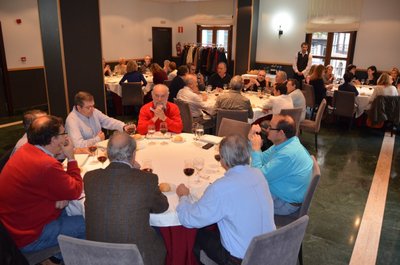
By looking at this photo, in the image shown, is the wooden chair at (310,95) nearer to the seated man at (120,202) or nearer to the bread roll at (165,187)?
the bread roll at (165,187)

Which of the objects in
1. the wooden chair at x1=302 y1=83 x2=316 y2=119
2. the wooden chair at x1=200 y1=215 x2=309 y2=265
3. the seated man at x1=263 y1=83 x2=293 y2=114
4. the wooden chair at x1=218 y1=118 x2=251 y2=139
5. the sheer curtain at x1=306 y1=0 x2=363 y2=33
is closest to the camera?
the wooden chair at x1=200 y1=215 x2=309 y2=265

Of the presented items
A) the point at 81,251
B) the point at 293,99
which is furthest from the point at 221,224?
the point at 293,99

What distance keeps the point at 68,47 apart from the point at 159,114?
2.06 m

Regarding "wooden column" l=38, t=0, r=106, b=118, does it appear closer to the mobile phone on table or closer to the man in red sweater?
the mobile phone on table

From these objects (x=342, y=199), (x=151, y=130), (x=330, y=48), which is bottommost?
(x=342, y=199)

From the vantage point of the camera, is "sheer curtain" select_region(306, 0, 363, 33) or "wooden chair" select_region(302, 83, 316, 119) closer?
"wooden chair" select_region(302, 83, 316, 119)

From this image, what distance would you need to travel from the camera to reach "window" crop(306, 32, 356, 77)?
9891 mm

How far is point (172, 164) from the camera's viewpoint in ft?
9.66

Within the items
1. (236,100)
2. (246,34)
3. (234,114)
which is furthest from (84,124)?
(246,34)

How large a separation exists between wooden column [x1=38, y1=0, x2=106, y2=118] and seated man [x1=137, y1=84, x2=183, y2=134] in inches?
67.3

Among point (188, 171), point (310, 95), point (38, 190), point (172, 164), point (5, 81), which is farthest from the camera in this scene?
point (5, 81)

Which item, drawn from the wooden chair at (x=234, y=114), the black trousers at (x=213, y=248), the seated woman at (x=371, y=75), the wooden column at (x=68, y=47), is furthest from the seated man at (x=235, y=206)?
the seated woman at (x=371, y=75)

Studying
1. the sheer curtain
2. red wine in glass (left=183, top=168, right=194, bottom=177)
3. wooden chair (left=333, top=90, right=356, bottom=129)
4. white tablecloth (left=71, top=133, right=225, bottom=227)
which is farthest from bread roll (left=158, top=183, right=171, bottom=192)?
the sheer curtain

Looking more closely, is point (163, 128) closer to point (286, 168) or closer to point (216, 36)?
point (286, 168)
